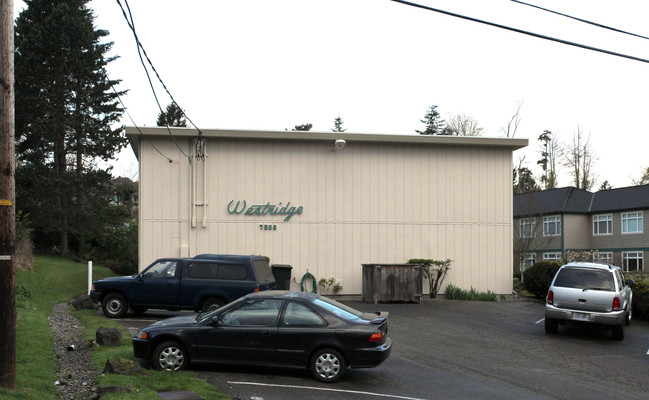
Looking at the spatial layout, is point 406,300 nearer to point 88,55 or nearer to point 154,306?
point 154,306

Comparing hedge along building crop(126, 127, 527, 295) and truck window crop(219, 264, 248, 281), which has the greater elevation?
hedge along building crop(126, 127, 527, 295)

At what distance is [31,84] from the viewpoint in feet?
107

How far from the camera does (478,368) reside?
10891 millimetres

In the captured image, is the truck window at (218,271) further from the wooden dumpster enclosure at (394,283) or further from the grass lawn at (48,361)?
the wooden dumpster enclosure at (394,283)

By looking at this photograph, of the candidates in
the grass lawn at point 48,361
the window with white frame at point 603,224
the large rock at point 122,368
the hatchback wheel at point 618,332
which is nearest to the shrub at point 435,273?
the hatchback wheel at point 618,332

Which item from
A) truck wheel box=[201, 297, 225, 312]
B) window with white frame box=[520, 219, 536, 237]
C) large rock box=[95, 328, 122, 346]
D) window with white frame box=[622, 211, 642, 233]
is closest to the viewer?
large rock box=[95, 328, 122, 346]

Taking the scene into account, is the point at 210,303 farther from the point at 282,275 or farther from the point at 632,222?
the point at 632,222

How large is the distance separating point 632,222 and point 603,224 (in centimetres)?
280

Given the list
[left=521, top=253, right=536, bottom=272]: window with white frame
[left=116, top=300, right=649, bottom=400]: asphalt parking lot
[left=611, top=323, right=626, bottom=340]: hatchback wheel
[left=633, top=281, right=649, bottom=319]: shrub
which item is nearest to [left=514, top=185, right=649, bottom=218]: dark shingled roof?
[left=521, top=253, right=536, bottom=272]: window with white frame

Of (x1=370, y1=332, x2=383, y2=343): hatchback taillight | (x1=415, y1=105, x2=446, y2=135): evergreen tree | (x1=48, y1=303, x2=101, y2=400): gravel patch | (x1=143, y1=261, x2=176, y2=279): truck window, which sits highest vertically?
(x1=415, y1=105, x2=446, y2=135): evergreen tree

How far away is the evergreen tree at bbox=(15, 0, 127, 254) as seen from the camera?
31.8 meters

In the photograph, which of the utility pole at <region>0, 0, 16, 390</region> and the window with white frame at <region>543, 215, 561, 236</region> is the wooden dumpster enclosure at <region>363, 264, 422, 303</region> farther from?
the window with white frame at <region>543, 215, 561, 236</region>

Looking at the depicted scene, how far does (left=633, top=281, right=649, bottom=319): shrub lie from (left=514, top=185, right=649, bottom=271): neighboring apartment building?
2152 centimetres

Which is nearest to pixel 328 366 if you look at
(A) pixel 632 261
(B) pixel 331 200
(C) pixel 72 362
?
(C) pixel 72 362
